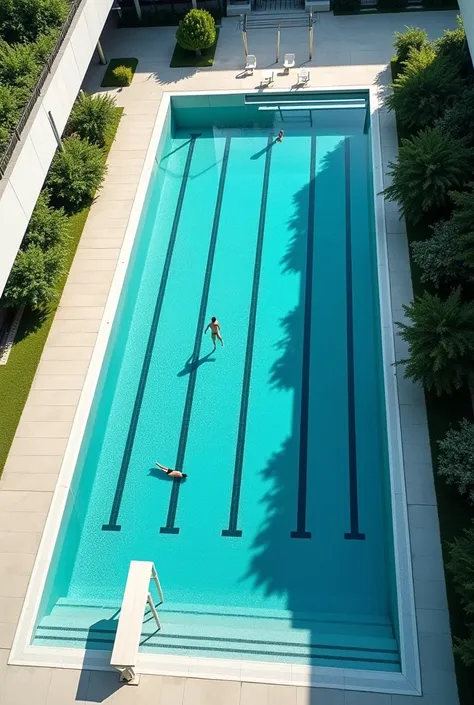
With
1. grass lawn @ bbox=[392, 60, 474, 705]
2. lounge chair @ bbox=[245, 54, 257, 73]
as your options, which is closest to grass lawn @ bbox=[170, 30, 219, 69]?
lounge chair @ bbox=[245, 54, 257, 73]

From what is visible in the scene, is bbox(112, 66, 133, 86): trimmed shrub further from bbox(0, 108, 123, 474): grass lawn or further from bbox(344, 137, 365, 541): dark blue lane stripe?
bbox(344, 137, 365, 541): dark blue lane stripe

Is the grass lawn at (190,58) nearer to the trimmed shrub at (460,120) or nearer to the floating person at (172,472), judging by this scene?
the trimmed shrub at (460,120)

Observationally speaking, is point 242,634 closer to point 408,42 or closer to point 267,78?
point 267,78

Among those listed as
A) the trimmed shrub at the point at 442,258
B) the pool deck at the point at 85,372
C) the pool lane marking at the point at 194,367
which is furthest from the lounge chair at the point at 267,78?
the trimmed shrub at the point at 442,258

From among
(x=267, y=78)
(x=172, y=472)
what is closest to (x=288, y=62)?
(x=267, y=78)

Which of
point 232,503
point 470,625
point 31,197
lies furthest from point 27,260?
point 470,625

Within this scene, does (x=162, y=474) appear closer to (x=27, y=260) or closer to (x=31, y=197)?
(x=27, y=260)

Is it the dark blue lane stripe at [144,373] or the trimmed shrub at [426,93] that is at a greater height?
the trimmed shrub at [426,93]
